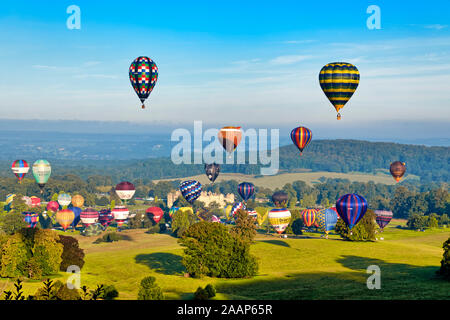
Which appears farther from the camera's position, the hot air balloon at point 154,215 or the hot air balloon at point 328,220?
the hot air balloon at point 154,215

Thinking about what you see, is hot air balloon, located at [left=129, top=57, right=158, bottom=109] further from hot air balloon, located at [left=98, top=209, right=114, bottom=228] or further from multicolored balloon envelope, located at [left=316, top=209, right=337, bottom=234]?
hot air balloon, located at [left=98, top=209, right=114, bottom=228]

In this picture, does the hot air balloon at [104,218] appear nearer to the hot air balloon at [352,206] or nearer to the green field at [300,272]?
the green field at [300,272]

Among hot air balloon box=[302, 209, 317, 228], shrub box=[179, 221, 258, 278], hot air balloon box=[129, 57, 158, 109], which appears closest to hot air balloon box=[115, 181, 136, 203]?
hot air balloon box=[302, 209, 317, 228]

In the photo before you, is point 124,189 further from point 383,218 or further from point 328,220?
point 383,218

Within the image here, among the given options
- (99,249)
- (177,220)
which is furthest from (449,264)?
(177,220)

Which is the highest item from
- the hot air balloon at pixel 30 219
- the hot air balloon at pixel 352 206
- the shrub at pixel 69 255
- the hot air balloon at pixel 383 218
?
the hot air balloon at pixel 352 206

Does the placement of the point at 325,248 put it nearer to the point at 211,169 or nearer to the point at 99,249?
the point at 99,249

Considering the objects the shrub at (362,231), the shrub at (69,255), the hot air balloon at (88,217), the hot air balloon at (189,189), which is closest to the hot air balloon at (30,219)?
the hot air balloon at (88,217)
